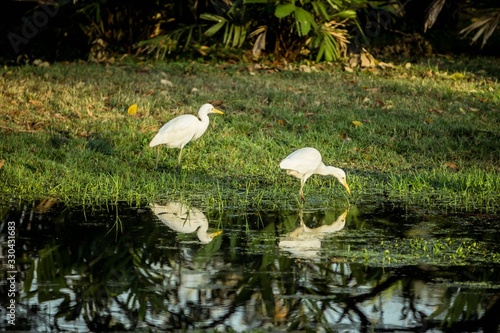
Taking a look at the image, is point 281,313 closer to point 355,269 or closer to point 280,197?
point 355,269

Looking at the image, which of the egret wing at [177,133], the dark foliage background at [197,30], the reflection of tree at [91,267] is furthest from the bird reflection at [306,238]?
the dark foliage background at [197,30]

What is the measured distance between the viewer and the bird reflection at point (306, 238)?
6.43m

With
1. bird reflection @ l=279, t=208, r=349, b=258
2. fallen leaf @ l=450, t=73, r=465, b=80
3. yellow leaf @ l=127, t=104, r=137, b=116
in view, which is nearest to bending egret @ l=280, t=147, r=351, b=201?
bird reflection @ l=279, t=208, r=349, b=258

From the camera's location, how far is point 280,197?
8.38m

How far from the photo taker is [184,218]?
743 centimetres

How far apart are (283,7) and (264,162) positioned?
17.8 ft

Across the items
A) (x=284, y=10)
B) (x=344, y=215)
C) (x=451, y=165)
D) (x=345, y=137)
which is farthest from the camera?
(x=284, y=10)

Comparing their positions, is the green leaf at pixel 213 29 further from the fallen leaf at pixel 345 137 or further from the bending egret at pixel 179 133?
the bending egret at pixel 179 133

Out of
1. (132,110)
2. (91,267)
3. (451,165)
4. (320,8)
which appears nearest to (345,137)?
(451,165)

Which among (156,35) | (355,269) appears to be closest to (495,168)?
(355,269)

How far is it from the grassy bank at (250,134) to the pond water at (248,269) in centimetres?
63

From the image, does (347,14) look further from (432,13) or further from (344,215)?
(344,215)

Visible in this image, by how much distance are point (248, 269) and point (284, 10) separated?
9.10m

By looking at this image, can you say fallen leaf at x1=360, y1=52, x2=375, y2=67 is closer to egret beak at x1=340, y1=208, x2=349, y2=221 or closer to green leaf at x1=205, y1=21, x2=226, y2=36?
green leaf at x1=205, y1=21, x2=226, y2=36
